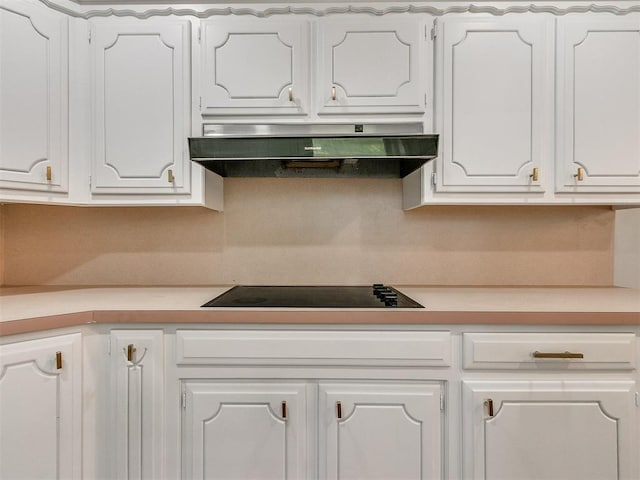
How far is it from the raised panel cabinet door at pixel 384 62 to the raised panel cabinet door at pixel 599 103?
0.55 m

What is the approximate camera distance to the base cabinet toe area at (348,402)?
123cm

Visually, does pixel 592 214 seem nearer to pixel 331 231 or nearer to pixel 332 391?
pixel 331 231

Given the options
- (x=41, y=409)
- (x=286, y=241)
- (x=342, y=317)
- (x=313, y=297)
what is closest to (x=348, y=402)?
(x=342, y=317)

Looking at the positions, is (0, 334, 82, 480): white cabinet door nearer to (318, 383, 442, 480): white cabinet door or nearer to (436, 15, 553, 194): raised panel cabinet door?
(318, 383, 442, 480): white cabinet door

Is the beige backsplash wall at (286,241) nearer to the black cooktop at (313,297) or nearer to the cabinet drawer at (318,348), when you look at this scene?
the black cooktop at (313,297)

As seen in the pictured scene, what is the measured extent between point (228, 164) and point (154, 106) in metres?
0.36

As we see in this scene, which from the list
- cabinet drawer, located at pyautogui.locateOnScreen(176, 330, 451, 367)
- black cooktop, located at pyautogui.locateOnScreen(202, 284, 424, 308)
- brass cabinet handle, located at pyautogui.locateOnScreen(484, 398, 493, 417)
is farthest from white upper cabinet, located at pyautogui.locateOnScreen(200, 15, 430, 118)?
brass cabinet handle, located at pyautogui.locateOnScreen(484, 398, 493, 417)

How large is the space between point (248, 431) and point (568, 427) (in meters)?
1.03

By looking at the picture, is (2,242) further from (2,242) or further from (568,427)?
(568,427)

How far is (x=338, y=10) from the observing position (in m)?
1.50

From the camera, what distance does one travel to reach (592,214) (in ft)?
5.87

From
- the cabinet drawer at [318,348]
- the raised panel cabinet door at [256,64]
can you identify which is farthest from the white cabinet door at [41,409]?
the raised panel cabinet door at [256,64]

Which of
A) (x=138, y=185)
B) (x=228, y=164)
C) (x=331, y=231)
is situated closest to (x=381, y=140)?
(x=331, y=231)

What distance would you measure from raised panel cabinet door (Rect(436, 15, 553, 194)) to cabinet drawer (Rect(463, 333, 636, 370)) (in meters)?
0.60
